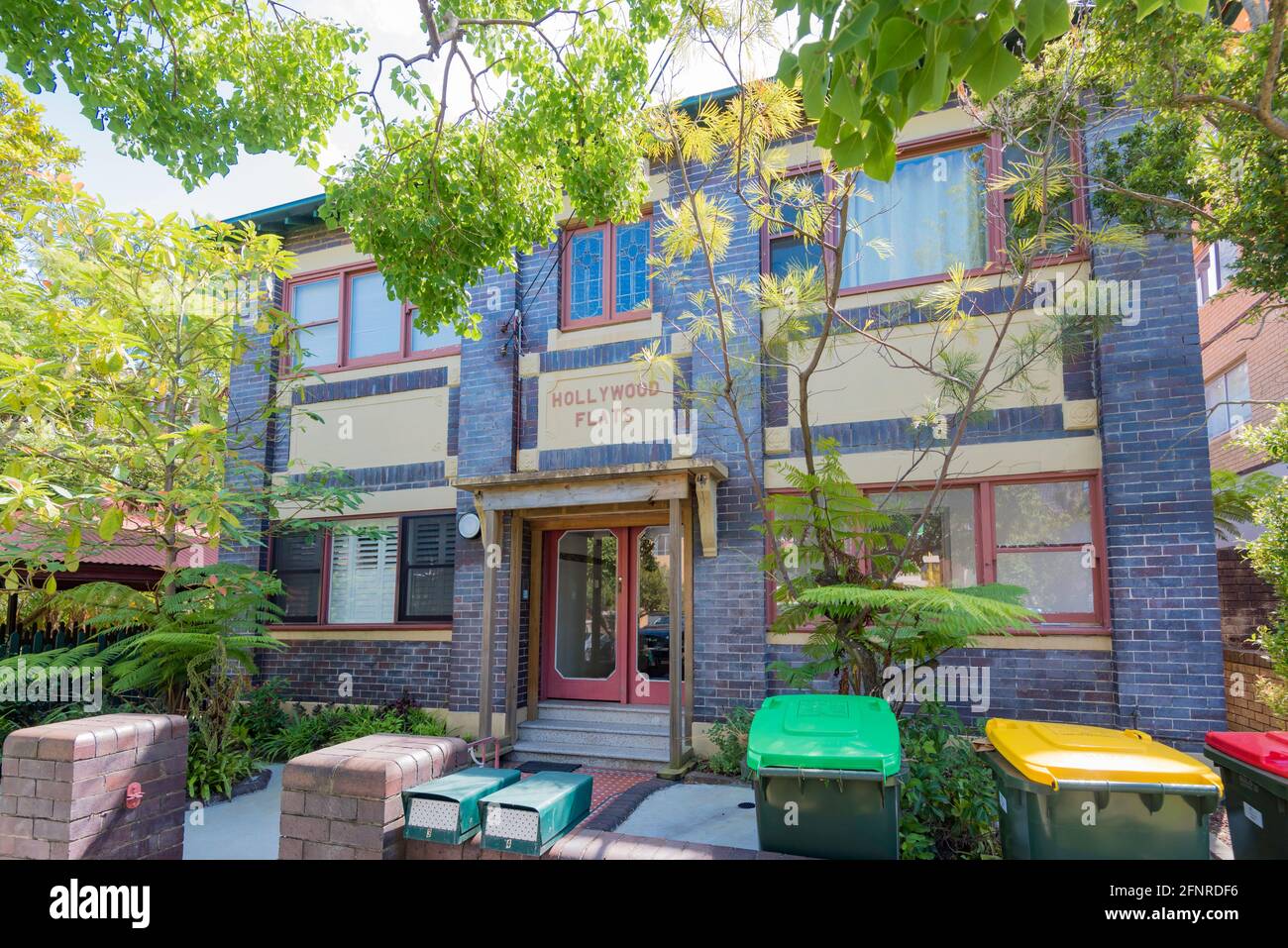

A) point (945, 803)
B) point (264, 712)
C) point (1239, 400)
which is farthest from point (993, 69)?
point (1239, 400)

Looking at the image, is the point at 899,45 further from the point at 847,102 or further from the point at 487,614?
the point at 487,614

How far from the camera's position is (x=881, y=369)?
27.9 ft

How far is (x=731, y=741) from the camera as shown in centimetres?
804

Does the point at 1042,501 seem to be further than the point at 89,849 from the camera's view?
Yes

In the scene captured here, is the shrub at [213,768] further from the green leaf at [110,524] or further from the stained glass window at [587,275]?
the stained glass window at [587,275]

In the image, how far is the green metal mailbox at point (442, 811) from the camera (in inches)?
125

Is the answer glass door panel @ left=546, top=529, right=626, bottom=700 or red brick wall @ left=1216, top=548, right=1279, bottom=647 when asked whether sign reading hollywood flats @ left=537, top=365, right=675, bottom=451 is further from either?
red brick wall @ left=1216, top=548, right=1279, bottom=647

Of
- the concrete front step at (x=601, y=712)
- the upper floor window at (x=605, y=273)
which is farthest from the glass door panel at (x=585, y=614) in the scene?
the upper floor window at (x=605, y=273)

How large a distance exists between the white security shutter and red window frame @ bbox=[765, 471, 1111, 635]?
18.3 feet

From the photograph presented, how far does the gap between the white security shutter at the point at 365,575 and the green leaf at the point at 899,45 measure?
9411 mm

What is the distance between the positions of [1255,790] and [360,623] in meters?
9.68
